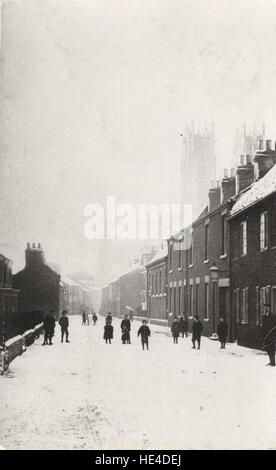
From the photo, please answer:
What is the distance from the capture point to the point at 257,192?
23969 mm

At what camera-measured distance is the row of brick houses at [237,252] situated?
23.0 meters

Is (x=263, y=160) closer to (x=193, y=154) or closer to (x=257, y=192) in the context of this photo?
(x=257, y=192)

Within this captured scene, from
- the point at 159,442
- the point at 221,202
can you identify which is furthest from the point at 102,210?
the point at 221,202

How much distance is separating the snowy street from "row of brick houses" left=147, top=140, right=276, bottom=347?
406cm

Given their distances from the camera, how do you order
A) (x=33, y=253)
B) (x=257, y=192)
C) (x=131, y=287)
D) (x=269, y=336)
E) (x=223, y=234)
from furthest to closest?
(x=131, y=287)
(x=223, y=234)
(x=257, y=192)
(x=269, y=336)
(x=33, y=253)

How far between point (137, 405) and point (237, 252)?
15.1 meters

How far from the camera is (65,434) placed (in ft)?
35.0

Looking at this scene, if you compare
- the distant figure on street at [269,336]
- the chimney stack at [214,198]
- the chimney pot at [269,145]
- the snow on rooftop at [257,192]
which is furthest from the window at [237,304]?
the distant figure on street at [269,336]

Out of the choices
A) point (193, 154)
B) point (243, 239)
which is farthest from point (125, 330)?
point (193, 154)

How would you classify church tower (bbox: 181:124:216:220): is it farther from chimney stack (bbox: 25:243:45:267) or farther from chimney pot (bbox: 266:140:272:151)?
chimney pot (bbox: 266:140:272:151)

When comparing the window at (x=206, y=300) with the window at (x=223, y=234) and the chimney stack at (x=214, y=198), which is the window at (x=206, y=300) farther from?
the chimney stack at (x=214, y=198)

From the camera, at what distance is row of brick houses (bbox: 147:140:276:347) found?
75.6ft

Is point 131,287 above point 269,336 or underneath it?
above

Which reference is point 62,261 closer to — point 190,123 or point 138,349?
point 190,123
